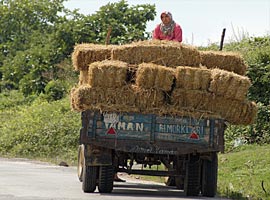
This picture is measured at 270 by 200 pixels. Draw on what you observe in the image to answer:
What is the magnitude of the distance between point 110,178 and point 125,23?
25.4 metres

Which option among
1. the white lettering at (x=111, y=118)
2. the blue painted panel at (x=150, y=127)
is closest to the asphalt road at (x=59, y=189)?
the blue painted panel at (x=150, y=127)

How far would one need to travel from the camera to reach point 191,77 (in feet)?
46.0

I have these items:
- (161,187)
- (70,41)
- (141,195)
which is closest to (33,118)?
(70,41)

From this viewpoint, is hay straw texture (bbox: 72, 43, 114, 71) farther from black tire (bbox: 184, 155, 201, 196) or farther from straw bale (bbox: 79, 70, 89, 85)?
black tire (bbox: 184, 155, 201, 196)

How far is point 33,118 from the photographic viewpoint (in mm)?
32844

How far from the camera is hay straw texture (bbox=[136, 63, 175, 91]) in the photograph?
45.6ft

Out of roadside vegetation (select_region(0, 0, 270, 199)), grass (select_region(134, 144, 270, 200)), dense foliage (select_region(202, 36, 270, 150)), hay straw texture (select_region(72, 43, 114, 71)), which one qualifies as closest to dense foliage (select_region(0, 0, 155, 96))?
roadside vegetation (select_region(0, 0, 270, 199))

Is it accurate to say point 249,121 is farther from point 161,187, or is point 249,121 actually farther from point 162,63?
point 161,187

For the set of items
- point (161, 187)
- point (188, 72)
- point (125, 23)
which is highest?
point (125, 23)

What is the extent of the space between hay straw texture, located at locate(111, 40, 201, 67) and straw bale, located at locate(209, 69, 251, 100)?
0.71 metres

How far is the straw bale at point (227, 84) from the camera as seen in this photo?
46.0ft

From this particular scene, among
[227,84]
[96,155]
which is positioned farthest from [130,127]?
[227,84]

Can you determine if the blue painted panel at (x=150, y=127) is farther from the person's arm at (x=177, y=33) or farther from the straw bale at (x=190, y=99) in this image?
the person's arm at (x=177, y=33)

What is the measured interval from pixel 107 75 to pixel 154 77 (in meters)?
0.77
